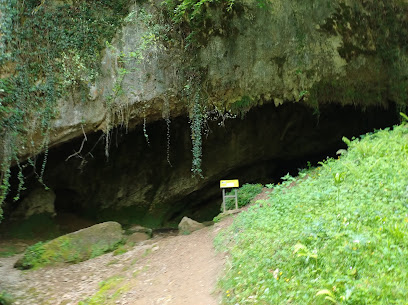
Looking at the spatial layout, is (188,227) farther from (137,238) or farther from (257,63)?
(257,63)

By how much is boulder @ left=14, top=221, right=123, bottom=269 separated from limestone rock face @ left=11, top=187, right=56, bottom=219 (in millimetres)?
3075

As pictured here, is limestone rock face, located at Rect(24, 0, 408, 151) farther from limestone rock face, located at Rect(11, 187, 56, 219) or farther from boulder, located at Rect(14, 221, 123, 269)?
limestone rock face, located at Rect(11, 187, 56, 219)

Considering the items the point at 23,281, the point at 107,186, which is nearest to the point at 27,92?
the point at 23,281

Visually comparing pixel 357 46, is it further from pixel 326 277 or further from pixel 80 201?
pixel 80 201

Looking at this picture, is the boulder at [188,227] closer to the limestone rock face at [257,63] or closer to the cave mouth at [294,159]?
the limestone rock face at [257,63]

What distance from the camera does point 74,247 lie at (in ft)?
24.2

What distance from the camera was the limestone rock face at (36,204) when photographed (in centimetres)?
999

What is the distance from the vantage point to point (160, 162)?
12.4 m

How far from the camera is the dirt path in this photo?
15.6ft

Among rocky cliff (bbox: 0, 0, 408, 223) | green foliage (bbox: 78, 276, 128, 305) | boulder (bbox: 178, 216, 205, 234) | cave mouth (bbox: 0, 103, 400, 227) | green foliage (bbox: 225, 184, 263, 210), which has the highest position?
rocky cliff (bbox: 0, 0, 408, 223)

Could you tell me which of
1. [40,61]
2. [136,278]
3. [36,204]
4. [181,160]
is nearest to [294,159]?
[181,160]

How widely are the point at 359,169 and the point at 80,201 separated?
31.1 ft

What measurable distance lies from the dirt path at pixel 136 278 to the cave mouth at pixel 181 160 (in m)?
4.33

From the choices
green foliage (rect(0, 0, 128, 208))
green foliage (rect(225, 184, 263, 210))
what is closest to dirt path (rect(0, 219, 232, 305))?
green foliage (rect(225, 184, 263, 210))
